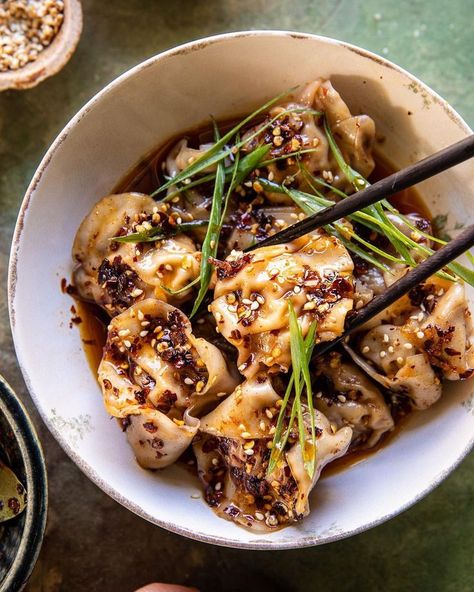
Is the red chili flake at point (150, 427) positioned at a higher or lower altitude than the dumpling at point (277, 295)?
lower

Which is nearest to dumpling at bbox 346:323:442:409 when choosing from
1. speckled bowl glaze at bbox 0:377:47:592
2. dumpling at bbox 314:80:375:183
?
dumpling at bbox 314:80:375:183

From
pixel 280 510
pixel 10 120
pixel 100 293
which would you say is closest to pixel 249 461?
pixel 280 510

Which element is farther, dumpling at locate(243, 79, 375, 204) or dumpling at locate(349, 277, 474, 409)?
dumpling at locate(243, 79, 375, 204)

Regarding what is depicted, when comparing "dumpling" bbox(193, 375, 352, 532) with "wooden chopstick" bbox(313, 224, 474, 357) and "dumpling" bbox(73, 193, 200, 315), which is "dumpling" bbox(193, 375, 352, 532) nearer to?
"wooden chopstick" bbox(313, 224, 474, 357)

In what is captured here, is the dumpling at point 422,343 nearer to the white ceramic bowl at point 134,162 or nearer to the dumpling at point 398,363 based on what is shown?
the dumpling at point 398,363

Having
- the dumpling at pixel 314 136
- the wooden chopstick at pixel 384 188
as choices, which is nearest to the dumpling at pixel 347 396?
the wooden chopstick at pixel 384 188

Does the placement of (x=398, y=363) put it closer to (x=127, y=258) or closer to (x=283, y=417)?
(x=283, y=417)

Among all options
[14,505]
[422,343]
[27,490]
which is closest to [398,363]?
[422,343]
